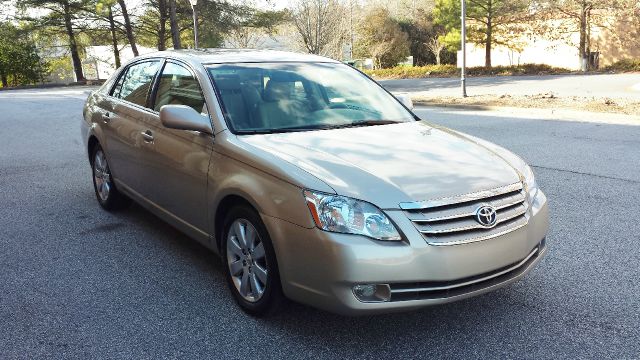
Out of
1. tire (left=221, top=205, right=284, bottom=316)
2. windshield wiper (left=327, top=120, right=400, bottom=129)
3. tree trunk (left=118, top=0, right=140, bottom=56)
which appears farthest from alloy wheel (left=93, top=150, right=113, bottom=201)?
tree trunk (left=118, top=0, right=140, bottom=56)

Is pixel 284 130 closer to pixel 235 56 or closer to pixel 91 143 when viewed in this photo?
pixel 235 56

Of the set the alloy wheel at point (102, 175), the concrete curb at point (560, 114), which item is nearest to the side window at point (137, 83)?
the alloy wheel at point (102, 175)

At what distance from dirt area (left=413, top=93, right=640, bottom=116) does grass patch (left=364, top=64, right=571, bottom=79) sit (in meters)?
15.2

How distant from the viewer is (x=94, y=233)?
5.29 meters

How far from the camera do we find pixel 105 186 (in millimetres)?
5910

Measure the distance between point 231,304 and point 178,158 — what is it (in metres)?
1.12

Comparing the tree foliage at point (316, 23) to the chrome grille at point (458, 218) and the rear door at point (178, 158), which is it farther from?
the chrome grille at point (458, 218)

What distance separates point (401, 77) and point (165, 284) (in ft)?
104

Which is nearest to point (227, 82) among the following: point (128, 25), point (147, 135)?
point (147, 135)

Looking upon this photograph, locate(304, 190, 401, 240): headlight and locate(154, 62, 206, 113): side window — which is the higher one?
locate(154, 62, 206, 113): side window

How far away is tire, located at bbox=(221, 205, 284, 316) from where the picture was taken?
128 inches

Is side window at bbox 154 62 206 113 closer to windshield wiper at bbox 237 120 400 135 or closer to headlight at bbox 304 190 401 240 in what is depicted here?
windshield wiper at bbox 237 120 400 135

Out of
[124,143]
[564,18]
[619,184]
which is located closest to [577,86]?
[564,18]

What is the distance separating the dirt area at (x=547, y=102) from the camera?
1333 centimetres
